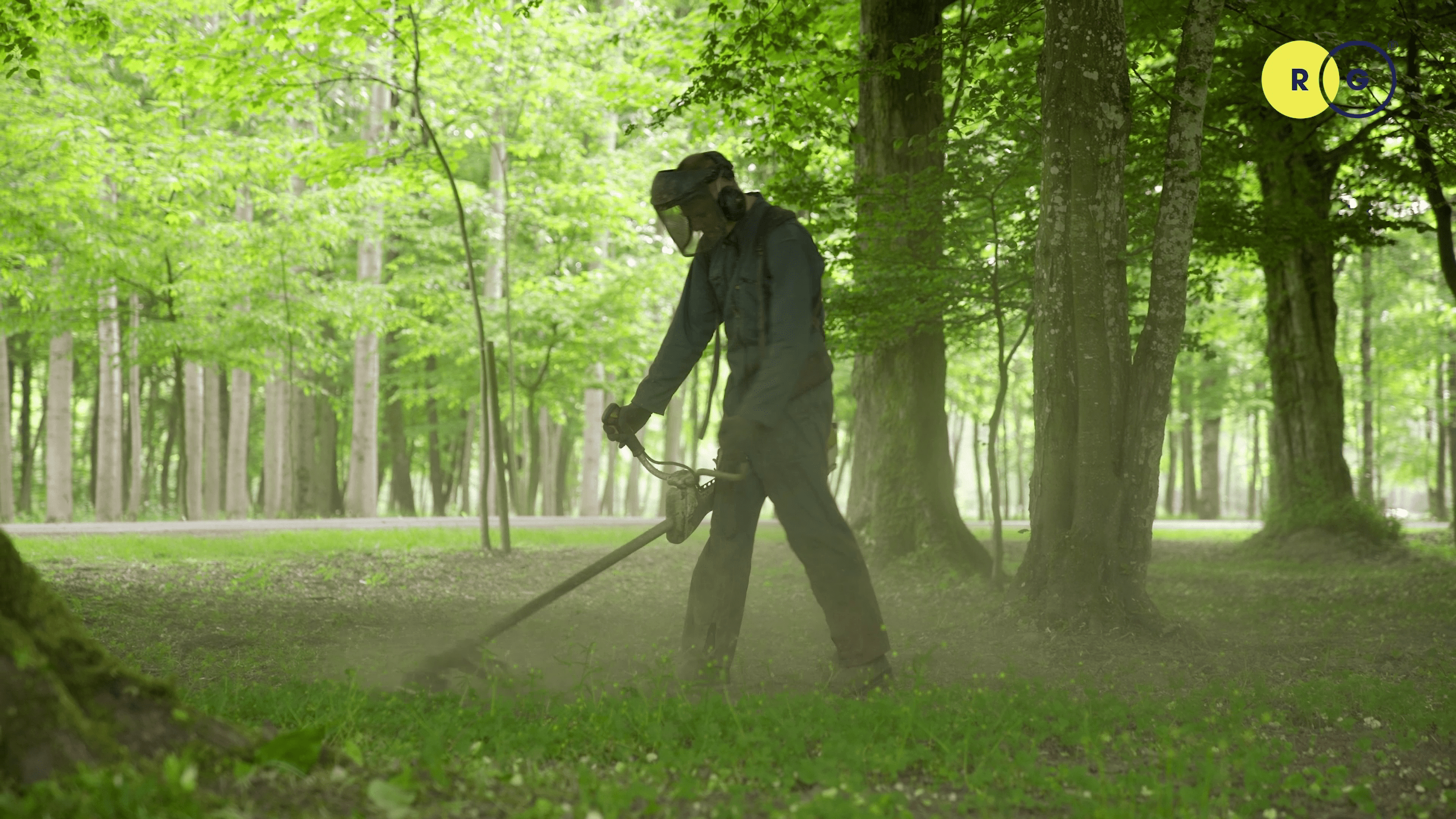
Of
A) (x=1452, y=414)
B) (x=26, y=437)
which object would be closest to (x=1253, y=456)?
(x=1452, y=414)

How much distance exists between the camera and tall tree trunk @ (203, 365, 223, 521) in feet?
59.8

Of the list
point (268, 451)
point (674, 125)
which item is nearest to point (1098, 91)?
point (674, 125)

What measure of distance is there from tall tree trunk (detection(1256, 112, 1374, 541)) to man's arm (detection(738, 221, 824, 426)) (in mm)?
7998

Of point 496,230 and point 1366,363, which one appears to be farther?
point 1366,363

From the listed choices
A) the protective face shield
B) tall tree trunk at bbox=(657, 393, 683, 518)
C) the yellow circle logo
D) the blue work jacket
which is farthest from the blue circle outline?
tall tree trunk at bbox=(657, 393, 683, 518)

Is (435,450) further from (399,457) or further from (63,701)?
(63,701)

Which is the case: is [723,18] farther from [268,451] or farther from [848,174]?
[268,451]

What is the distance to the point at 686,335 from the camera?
15.2ft

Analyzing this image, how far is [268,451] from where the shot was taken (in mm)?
19188

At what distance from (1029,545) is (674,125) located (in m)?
13.7

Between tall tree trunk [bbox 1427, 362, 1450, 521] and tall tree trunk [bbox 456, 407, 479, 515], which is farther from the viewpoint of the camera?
tall tree trunk [bbox 1427, 362, 1450, 521]

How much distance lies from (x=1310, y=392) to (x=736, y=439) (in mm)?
9226

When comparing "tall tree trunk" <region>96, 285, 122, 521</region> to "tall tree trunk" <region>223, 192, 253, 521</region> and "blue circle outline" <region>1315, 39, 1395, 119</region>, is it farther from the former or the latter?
"blue circle outline" <region>1315, 39, 1395, 119</region>

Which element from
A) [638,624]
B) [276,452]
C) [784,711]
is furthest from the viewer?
[276,452]
